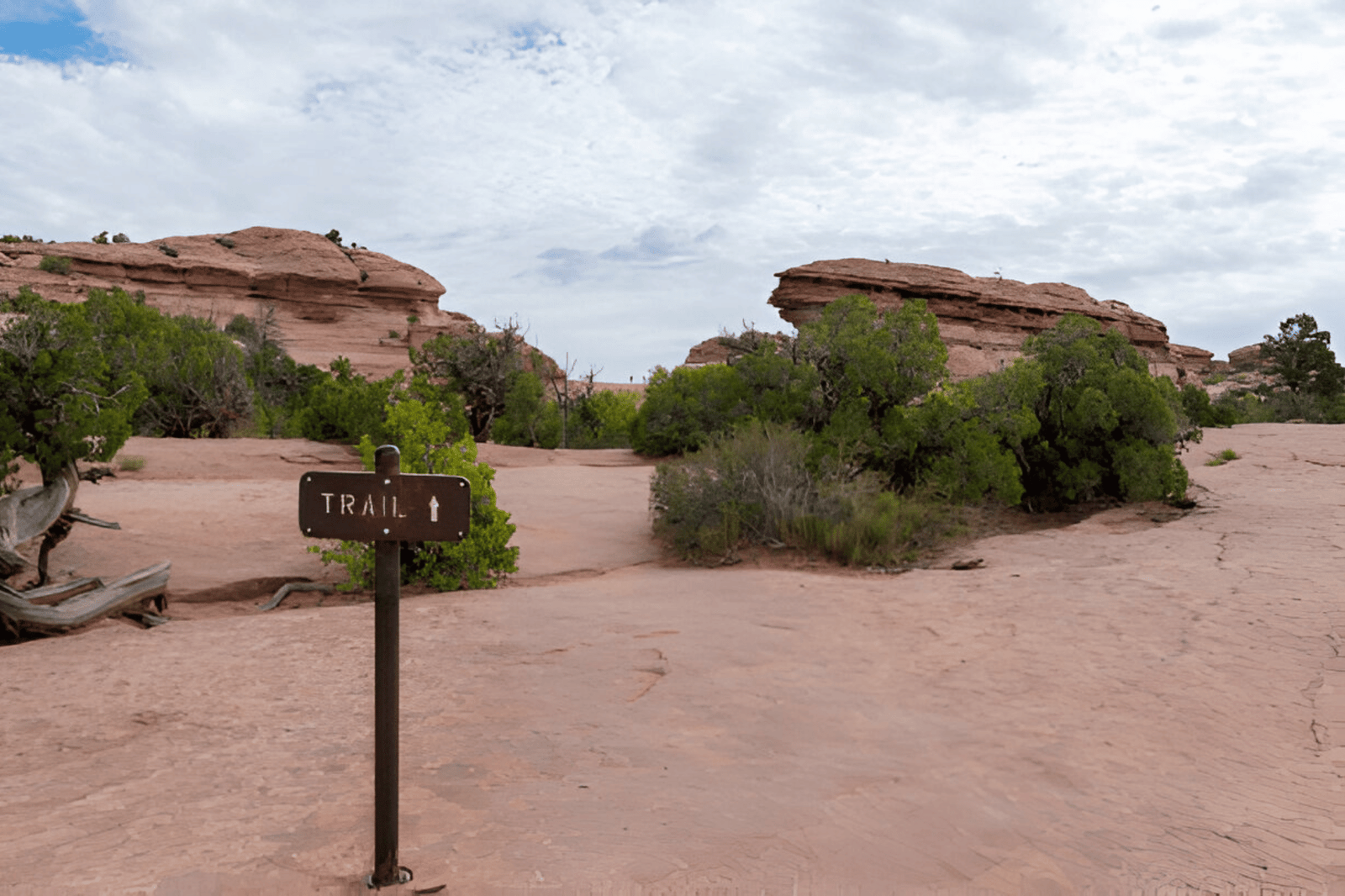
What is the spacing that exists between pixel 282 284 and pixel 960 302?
130 feet

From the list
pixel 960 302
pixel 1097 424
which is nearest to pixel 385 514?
pixel 1097 424

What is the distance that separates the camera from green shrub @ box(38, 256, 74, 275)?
42.7 m

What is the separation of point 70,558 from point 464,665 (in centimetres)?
629

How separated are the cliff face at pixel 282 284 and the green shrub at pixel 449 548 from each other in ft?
121

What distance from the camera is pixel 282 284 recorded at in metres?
49.6

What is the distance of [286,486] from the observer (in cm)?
1423

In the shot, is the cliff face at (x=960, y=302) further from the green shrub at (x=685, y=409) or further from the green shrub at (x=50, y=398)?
the green shrub at (x=50, y=398)

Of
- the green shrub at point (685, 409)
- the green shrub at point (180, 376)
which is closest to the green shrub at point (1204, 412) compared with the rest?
the green shrub at point (685, 409)

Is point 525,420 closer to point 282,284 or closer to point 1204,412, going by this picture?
point 1204,412

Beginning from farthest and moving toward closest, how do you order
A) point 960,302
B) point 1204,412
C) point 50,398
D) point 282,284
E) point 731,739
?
point 960,302 < point 282,284 < point 1204,412 < point 50,398 < point 731,739

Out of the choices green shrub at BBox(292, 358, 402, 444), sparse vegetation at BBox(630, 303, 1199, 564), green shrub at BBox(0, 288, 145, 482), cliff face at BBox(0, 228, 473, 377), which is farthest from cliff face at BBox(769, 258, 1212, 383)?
green shrub at BBox(0, 288, 145, 482)

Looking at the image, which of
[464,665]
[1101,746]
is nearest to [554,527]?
[464,665]

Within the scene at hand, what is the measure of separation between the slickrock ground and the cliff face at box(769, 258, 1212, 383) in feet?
135

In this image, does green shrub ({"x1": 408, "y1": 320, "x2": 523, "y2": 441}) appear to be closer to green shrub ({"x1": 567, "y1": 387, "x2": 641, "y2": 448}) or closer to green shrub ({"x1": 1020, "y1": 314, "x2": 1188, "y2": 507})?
green shrub ({"x1": 567, "y1": 387, "x2": 641, "y2": 448})
